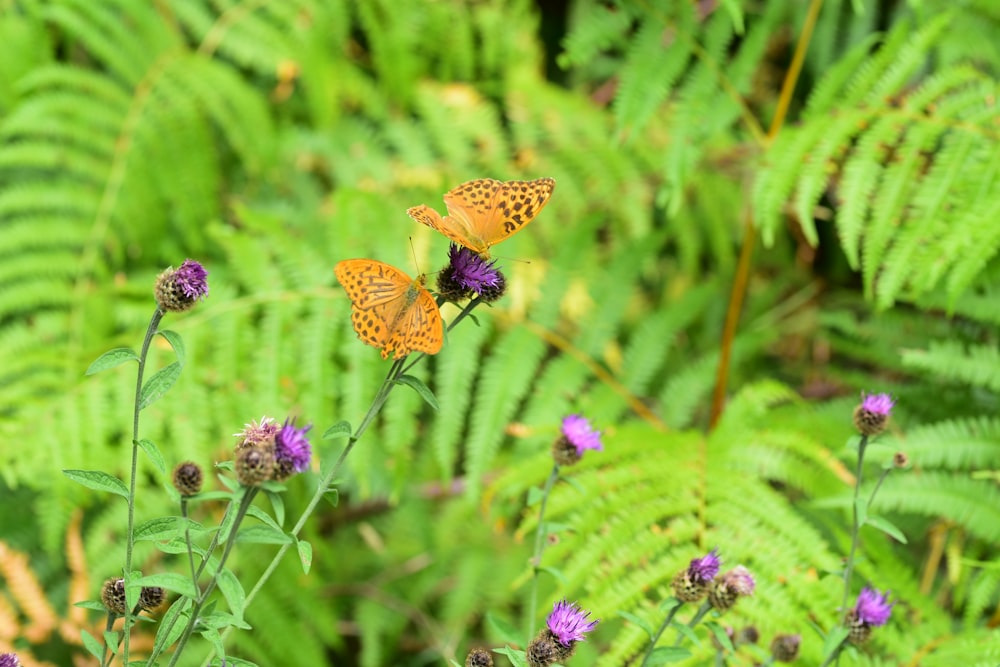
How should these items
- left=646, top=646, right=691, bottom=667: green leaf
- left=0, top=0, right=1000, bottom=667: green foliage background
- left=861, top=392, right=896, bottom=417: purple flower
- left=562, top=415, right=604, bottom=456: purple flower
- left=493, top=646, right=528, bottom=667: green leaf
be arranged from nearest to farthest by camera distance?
left=493, top=646, right=528, bottom=667: green leaf < left=646, top=646, right=691, bottom=667: green leaf < left=861, top=392, right=896, bottom=417: purple flower < left=562, top=415, right=604, bottom=456: purple flower < left=0, top=0, right=1000, bottom=667: green foliage background

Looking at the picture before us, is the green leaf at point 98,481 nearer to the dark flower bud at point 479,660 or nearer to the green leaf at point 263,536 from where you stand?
the green leaf at point 263,536

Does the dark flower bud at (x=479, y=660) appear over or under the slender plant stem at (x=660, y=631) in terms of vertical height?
over

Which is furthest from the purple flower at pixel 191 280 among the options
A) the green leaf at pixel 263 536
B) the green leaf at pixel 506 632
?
the green leaf at pixel 506 632

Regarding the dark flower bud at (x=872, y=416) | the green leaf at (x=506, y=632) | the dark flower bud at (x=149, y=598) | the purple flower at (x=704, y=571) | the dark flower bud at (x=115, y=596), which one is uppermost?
the dark flower bud at (x=872, y=416)

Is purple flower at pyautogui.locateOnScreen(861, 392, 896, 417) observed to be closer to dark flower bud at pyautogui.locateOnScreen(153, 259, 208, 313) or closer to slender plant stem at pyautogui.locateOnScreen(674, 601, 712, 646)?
slender plant stem at pyautogui.locateOnScreen(674, 601, 712, 646)

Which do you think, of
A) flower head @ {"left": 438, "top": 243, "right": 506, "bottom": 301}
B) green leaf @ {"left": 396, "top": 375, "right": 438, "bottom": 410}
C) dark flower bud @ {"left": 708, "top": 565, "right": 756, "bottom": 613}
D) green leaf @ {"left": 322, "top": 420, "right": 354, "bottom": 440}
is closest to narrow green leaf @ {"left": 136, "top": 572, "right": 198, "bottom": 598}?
green leaf @ {"left": 322, "top": 420, "right": 354, "bottom": 440}

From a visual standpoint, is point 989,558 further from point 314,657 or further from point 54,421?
point 54,421
